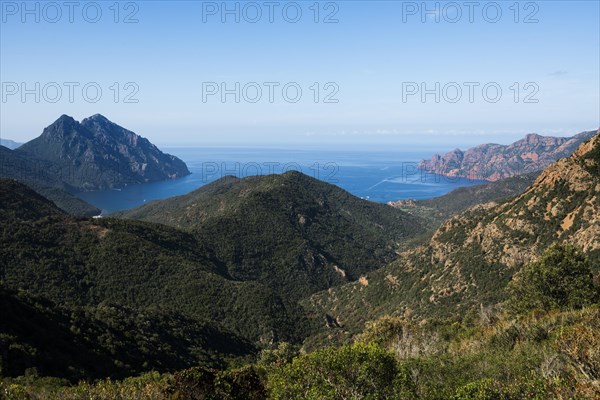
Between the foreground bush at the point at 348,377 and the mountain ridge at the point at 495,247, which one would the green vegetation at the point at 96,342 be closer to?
the foreground bush at the point at 348,377

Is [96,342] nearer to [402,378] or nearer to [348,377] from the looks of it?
[348,377]

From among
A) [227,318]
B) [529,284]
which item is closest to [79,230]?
[227,318]

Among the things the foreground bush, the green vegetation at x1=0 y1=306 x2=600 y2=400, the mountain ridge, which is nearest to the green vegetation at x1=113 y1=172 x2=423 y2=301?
the mountain ridge

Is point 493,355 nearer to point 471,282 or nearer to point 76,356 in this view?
point 76,356

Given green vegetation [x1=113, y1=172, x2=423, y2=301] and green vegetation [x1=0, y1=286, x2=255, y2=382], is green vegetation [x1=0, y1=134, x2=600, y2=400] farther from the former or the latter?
green vegetation [x1=113, y1=172, x2=423, y2=301]

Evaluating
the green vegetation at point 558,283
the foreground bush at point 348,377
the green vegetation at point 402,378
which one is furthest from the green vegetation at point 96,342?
the green vegetation at point 558,283

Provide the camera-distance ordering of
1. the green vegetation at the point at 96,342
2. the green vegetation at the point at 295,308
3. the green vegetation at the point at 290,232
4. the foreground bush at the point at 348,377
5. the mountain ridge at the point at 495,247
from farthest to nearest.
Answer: the green vegetation at the point at 290,232 < the mountain ridge at the point at 495,247 < the green vegetation at the point at 96,342 < the green vegetation at the point at 295,308 < the foreground bush at the point at 348,377

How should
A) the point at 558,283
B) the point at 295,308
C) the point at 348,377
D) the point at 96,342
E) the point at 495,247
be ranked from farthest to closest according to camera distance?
the point at 295,308
the point at 495,247
the point at 96,342
the point at 558,283
the point at 348,377

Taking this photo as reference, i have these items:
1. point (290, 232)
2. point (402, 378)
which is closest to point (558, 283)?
point (402, 378)

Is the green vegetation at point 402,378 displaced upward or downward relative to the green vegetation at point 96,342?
upward

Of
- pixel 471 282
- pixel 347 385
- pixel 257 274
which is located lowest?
pixel 257 274

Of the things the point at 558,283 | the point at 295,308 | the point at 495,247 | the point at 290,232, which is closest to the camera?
the point at 558,283
